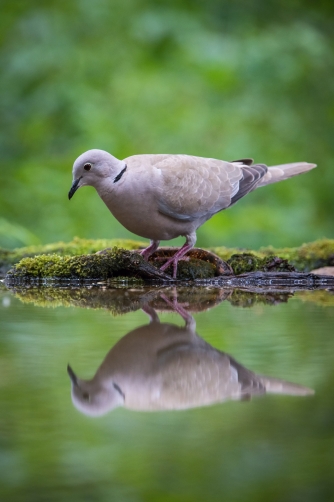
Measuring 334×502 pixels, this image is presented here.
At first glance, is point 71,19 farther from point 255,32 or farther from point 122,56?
point 255,32

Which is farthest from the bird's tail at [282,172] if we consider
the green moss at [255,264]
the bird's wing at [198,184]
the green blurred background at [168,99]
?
the green blurred background at [168,99]

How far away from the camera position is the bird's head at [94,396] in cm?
175

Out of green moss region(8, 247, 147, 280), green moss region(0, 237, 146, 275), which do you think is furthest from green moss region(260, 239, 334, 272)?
green moss region(8, 247, 147, 280)

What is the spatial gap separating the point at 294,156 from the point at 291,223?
122 centimetres

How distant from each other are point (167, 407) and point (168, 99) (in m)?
6.82

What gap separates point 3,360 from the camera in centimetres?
227

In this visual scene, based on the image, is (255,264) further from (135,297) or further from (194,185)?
(135,297)

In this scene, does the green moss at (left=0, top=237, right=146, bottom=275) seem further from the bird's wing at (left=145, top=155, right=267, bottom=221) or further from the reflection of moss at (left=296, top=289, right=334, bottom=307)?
the reflection of moss at (left=296, top=289, right=334, bottom=307)

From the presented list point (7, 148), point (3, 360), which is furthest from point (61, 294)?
point (7, 148)

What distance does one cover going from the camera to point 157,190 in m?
4.25

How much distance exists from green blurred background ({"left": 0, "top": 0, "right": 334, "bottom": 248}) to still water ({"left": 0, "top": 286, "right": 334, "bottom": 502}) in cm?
428

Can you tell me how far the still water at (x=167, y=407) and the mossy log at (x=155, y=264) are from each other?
3.59ft

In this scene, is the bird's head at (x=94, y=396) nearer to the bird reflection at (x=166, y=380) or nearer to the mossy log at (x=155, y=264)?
the bird reflection at (x=166, y=380)

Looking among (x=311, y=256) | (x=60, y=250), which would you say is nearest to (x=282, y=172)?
(x=311, y=256)
